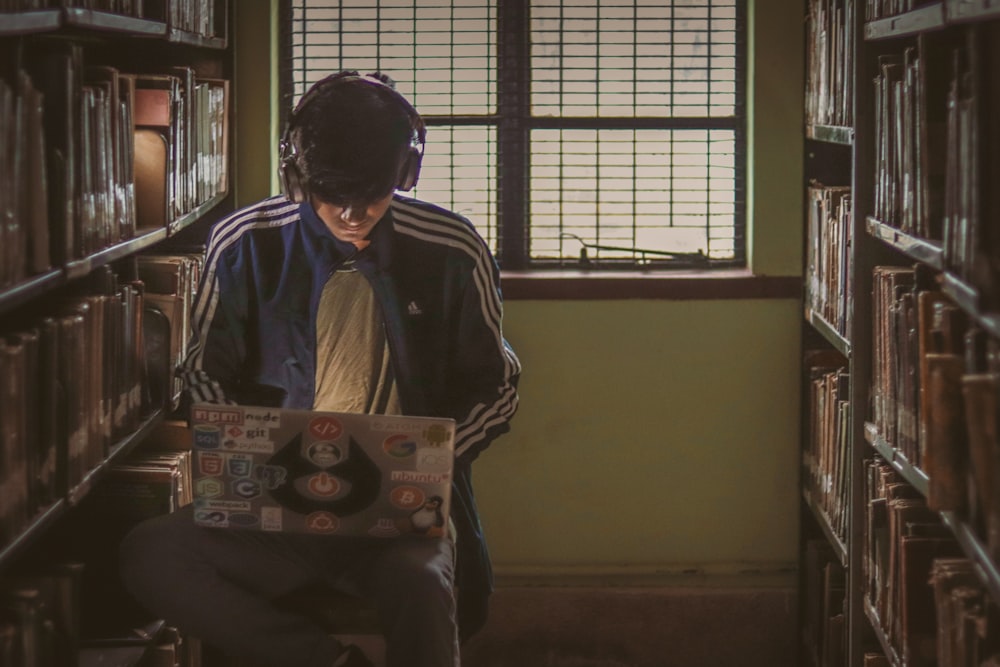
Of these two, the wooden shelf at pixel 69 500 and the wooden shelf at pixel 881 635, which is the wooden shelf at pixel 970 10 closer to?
the wooden shelf at pixel 881 635

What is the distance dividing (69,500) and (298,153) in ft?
2.28

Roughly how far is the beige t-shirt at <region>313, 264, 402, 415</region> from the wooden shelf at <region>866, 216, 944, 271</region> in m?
0.94

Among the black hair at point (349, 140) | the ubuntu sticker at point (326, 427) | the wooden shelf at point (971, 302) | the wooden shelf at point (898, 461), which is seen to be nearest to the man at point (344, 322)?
the black hair at point (349, 140)

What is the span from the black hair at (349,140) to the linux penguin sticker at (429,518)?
55 centimetres

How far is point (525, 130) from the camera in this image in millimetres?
3693

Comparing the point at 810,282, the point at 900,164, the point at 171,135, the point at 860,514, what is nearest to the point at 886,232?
the point at 900,164

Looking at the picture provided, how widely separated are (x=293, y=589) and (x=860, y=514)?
1.24 m

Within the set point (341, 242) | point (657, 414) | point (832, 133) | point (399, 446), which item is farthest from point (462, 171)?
point (399, 446)

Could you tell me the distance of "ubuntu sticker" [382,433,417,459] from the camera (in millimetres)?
2064

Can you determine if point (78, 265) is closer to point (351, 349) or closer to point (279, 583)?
point (351, 349)

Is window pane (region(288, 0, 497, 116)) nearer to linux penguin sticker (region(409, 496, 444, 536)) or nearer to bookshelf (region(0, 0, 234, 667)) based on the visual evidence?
bookshelf (region(0, 0, 234, 667))

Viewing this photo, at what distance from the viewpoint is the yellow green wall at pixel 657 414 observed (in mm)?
3529

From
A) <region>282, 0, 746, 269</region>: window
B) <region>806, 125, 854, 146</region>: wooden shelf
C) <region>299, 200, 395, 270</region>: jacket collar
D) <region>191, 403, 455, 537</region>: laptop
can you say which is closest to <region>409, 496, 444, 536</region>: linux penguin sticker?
<region>191, 403, 455, 537</region>: laptop

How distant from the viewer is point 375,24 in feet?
12.0
